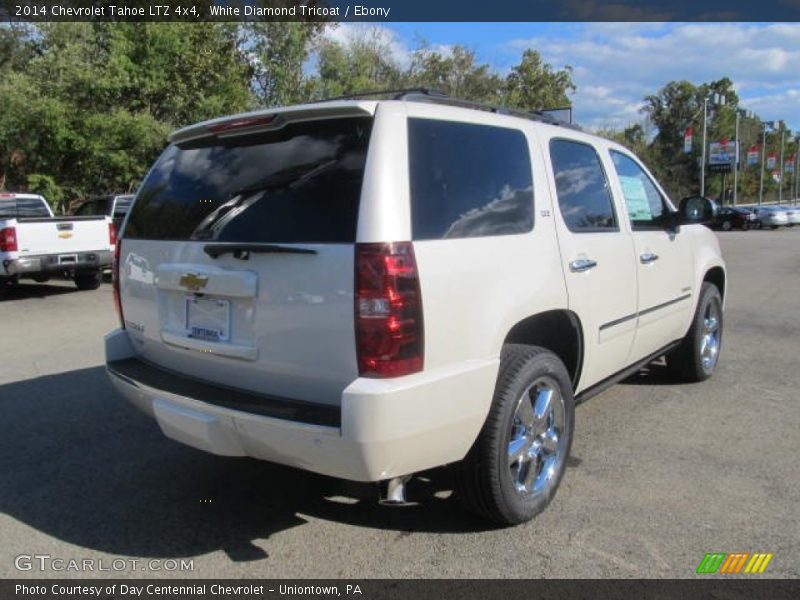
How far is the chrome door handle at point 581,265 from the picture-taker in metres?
3.73

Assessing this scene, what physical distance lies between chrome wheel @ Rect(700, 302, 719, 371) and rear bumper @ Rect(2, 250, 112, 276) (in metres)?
9.96

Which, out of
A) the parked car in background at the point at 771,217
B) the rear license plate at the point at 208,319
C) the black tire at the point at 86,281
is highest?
the parked car in background at the point at 771,217

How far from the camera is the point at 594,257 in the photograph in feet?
13.0

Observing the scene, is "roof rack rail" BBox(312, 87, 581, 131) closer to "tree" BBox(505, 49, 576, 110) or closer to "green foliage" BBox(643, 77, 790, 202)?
"tree" BBox(505, 49, 576, 110)

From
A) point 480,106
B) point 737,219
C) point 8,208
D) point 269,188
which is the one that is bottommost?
point 269,188

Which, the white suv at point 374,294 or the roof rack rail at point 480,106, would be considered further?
the roof rack rail at point 480,106

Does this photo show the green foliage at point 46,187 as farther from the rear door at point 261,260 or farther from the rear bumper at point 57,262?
the rear door at point 261,260

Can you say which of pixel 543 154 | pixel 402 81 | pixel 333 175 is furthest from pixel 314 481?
pixel 402 81

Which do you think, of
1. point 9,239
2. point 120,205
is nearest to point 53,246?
point 9,239

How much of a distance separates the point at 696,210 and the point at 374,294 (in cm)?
344

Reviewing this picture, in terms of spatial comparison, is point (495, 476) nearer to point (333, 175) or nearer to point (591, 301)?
point (591, 301)

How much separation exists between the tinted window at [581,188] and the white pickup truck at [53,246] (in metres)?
9.11

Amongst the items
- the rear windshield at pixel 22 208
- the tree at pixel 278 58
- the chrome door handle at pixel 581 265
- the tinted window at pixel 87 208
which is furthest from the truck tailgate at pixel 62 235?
the tree at pixel 278 58

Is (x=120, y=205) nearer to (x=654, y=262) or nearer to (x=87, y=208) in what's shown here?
(x=87, y=208)
